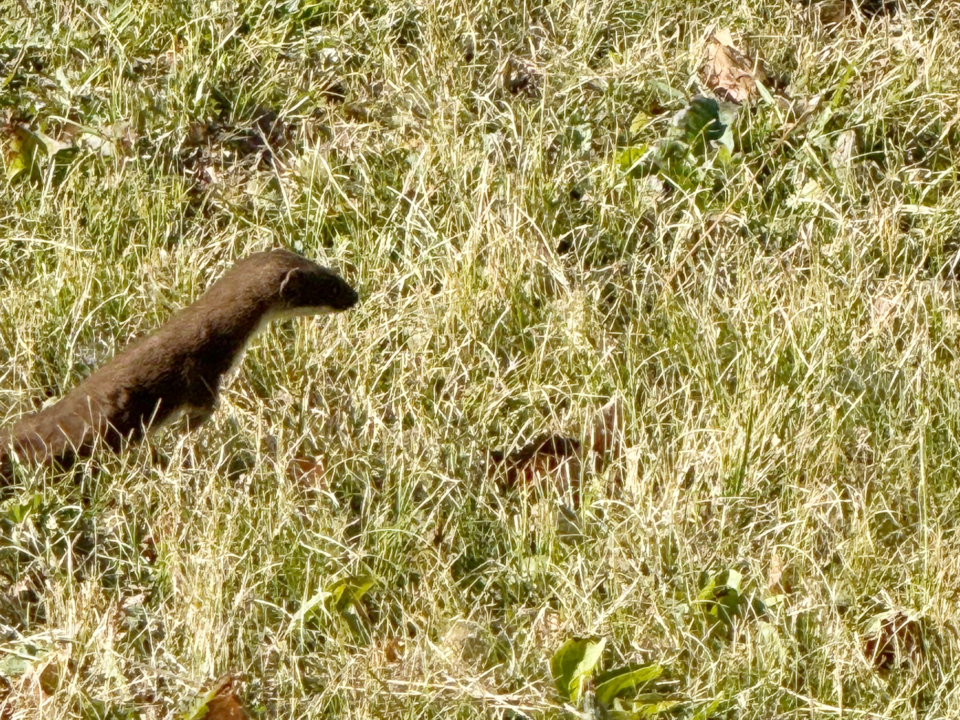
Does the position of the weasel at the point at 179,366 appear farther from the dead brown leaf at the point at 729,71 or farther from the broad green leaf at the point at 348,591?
the dead brown leaf at the point at 729,71

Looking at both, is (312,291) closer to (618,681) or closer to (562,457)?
(562,457)

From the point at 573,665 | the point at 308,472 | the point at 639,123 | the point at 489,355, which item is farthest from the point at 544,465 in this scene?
the point at 639,123

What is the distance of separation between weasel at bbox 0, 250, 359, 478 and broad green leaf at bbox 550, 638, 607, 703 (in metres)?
1.29

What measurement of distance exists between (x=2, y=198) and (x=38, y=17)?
89cm

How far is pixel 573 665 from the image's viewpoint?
3.21 m

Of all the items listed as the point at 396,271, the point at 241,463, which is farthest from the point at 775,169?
the point at 241,463

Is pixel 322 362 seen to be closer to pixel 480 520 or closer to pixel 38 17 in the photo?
pixel 480 520

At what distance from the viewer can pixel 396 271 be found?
4.49m

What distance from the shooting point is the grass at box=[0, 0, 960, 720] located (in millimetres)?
3303

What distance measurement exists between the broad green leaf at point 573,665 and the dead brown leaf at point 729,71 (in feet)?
7.87

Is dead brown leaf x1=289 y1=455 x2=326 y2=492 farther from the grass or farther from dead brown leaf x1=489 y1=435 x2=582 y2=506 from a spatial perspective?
dead brown leaf x1=489 y1=435 x2=582 y2=506

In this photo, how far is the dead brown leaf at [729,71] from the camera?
5.05m

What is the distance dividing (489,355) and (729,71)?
1.58 m

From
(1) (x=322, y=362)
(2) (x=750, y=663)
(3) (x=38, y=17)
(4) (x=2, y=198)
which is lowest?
(2) (x=750, y=663)
